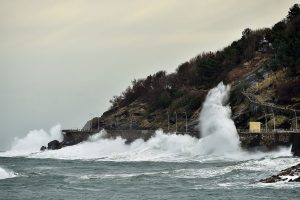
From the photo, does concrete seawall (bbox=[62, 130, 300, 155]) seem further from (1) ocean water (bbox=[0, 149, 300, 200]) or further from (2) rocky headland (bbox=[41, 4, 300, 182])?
(1) ocean water (bbox=[0, 149, 300, 200])

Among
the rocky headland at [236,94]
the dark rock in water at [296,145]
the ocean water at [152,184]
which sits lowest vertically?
the ocean water at [152,184]

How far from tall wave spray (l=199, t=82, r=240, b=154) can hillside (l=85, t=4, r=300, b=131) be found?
91.1 inches

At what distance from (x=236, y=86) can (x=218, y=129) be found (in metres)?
24.7

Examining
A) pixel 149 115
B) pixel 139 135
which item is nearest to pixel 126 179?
pixel 139 135

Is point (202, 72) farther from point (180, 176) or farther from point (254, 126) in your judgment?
point (180, 176)

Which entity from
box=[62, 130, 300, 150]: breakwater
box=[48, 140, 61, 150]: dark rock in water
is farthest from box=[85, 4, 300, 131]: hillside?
box=[48, 140, 61, 150]: dark rock in water

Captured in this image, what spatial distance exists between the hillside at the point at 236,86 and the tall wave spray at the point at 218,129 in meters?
2.31

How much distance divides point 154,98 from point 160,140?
36.0 meters

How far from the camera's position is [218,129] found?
102562 mm

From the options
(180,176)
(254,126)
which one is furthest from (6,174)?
(254,126)

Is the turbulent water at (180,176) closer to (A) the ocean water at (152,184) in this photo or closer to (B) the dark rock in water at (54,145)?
(A) the ocean water at (152,184)

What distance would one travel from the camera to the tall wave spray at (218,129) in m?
97.6

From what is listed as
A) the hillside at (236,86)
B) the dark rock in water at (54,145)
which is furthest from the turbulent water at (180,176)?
the dark rock in water at (54,145)

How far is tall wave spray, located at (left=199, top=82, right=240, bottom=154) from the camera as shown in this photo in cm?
9762
